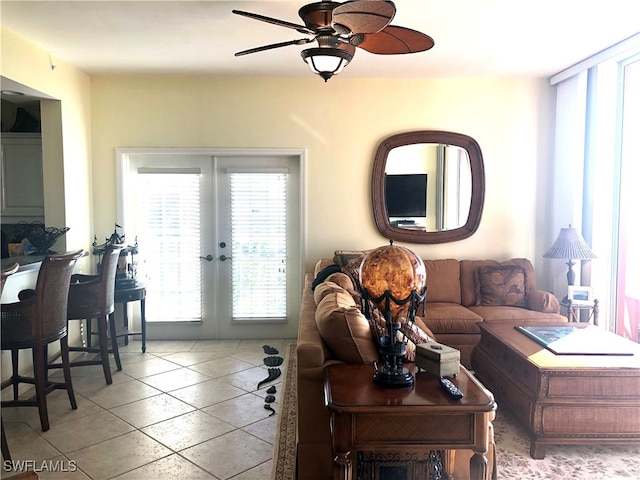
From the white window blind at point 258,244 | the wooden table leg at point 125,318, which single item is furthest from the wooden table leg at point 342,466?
the wooden table leg at point 125,318

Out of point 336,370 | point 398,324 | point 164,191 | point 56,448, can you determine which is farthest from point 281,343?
point 398,324

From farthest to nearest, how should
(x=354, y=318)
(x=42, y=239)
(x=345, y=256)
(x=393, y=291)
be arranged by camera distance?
(x=345, y=256), (x=42, y=239), (x=354, y=318), (x=393, y=291)

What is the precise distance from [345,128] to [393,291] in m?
3.42

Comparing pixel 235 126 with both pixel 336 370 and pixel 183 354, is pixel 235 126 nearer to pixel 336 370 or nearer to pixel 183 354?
pixel 183 354

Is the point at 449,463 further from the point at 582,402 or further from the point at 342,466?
the point at 582,402

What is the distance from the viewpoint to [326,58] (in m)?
2.50

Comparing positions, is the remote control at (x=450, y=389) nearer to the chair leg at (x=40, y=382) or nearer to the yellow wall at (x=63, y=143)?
the chair leg at (x=40, y=382)

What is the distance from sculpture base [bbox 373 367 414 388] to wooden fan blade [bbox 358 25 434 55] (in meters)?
1.67

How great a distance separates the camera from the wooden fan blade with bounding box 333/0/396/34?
202 cm

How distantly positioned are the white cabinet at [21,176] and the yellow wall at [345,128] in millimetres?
581

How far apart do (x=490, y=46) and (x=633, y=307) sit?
2623 millimetres

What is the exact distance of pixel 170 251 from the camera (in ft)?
17.3

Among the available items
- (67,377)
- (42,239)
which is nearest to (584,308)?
(67,377)

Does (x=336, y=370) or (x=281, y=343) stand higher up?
(x=336, y=370)
